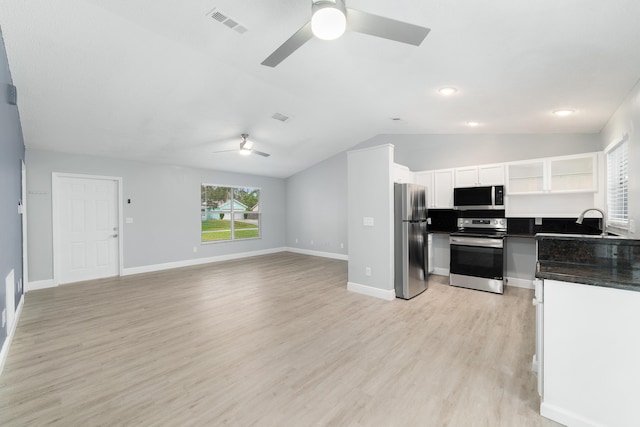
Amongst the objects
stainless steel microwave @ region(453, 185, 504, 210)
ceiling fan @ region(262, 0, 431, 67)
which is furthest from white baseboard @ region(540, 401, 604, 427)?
stainless steel microwave @ region(453, 185, 504, 210)

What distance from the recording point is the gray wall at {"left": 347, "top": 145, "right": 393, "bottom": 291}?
4.26 m

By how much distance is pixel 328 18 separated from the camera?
5.39 feet

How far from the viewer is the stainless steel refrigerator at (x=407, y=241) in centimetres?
421

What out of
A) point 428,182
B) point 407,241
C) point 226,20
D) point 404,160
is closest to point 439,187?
point 428,182

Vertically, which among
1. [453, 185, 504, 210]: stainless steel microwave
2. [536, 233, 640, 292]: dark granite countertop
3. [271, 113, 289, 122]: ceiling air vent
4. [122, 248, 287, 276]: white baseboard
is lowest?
[122, 248, 287, 276]: white baseboard

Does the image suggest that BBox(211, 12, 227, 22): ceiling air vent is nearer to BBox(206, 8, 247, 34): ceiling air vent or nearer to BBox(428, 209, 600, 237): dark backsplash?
BBox(206, 8, 247, 34): ceiling air vent

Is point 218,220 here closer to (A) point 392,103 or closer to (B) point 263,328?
(B) point 263,328

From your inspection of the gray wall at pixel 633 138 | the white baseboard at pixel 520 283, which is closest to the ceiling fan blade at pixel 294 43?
the gray wall at pixel 633 138

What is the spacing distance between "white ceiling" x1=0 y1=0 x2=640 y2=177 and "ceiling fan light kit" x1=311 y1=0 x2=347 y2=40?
0.59 m

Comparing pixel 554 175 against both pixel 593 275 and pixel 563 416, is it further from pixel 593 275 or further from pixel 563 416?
pixel 563 416

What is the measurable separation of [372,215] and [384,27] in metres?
2.98

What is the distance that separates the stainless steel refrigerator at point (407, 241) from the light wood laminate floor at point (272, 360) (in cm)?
27

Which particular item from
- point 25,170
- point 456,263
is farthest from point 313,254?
point 25,170

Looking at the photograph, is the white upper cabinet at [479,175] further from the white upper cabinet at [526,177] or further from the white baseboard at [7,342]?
the white baseboard at [7,342]
